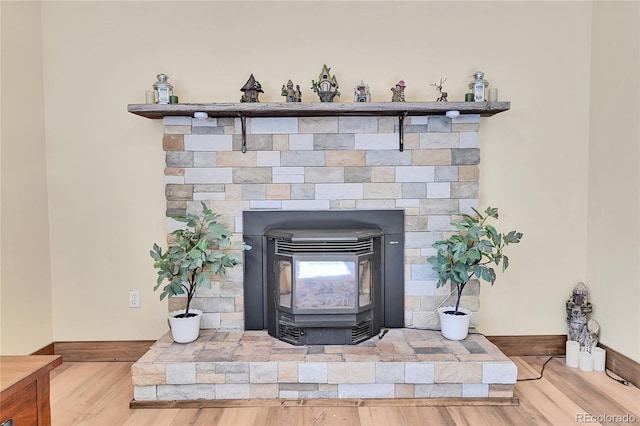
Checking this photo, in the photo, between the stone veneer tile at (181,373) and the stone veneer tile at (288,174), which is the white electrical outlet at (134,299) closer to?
the stone veneer tile at (181,373)

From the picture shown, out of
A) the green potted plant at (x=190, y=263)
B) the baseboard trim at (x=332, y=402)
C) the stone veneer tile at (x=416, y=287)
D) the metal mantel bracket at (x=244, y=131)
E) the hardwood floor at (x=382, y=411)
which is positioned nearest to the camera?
the hardwood floor at (x=382, y=411)

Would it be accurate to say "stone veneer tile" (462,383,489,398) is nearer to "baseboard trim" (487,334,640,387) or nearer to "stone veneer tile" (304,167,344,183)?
"baseboard trim" (487,334,640,387)

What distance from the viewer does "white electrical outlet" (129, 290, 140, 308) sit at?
296cm

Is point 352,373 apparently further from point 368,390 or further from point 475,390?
point 475,390

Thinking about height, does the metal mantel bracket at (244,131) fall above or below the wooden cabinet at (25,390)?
above

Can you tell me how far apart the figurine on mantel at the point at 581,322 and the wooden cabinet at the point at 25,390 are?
9.56ft

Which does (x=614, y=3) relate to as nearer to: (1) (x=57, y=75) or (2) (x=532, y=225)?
(2) (x=532, y=225)

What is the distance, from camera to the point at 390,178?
282 centimetres

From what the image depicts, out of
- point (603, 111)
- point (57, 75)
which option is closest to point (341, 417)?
point (603, 111)

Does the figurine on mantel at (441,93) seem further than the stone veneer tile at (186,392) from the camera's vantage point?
Yes

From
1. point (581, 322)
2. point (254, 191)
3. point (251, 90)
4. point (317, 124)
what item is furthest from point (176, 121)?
point (581, 322)

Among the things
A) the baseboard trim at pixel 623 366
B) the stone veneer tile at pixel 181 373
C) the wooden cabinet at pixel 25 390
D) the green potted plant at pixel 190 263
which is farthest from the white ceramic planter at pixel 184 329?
the baseboard trim at pixel 623 366

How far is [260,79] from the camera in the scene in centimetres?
288

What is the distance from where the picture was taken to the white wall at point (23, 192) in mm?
2570
